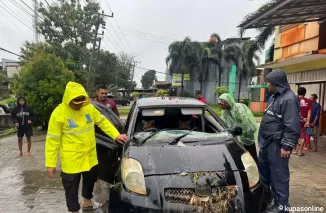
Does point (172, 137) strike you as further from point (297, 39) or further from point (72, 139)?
point (297, 39)

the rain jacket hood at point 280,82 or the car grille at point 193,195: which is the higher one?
the rain jacket hood at point 280,82

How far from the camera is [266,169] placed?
3703mm

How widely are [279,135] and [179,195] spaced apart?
1532 millimetres

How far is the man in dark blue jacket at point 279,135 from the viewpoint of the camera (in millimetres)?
3268

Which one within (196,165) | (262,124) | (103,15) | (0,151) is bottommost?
(0,151)

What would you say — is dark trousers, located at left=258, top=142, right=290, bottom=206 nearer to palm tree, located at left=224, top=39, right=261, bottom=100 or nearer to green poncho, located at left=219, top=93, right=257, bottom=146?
green poncho, located at left=219, top=93, right=257, bottom=146

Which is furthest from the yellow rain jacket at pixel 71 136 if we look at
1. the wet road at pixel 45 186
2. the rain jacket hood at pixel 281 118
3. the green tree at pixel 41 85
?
the green tree at pixel 41 85

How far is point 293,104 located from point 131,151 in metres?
1.94

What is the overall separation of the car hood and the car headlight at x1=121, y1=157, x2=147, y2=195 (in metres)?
0.05

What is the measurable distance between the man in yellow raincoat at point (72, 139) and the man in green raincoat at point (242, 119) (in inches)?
71.4

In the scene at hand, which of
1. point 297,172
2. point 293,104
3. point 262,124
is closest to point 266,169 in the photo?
point 262,124

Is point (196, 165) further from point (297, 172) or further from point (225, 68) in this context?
point (225, 68)

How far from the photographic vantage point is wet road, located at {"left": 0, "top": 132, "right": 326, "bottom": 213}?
436 centimetres

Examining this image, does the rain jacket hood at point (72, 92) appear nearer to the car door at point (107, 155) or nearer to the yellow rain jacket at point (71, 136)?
the yellow rain jacket at point (71, 136)
